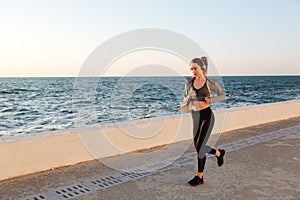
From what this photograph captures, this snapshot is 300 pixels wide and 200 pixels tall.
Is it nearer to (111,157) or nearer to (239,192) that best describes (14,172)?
(111,157)

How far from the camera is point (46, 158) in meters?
3.97

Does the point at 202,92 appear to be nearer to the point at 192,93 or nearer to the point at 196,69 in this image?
the point at 192,93

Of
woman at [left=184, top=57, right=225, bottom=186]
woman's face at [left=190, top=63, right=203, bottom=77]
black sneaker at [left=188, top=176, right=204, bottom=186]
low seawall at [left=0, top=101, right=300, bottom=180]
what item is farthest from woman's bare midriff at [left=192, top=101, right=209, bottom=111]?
low seawall at [left=0, top=101, right=300, bottom=180]

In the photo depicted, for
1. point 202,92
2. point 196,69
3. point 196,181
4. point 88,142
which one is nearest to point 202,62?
point 196,69

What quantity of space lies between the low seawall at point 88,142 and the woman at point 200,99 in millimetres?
1609

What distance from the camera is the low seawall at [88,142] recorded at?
3.72 meters

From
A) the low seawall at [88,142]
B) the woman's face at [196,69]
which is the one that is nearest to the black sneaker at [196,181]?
the woman's face at [196,69]

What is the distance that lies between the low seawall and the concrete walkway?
139mm

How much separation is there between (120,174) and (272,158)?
94.8 inches

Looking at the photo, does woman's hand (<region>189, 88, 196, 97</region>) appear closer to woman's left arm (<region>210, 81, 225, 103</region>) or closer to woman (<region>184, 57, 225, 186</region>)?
woman (<region>184, 57, 225, 186</region>)

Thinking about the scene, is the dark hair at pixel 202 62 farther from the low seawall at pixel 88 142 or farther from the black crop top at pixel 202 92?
the low seawall at pixel 88 142

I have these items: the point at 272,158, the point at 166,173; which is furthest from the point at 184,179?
the point at 272,158

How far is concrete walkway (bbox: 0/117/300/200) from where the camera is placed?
325cm

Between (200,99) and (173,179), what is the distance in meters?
1.07
